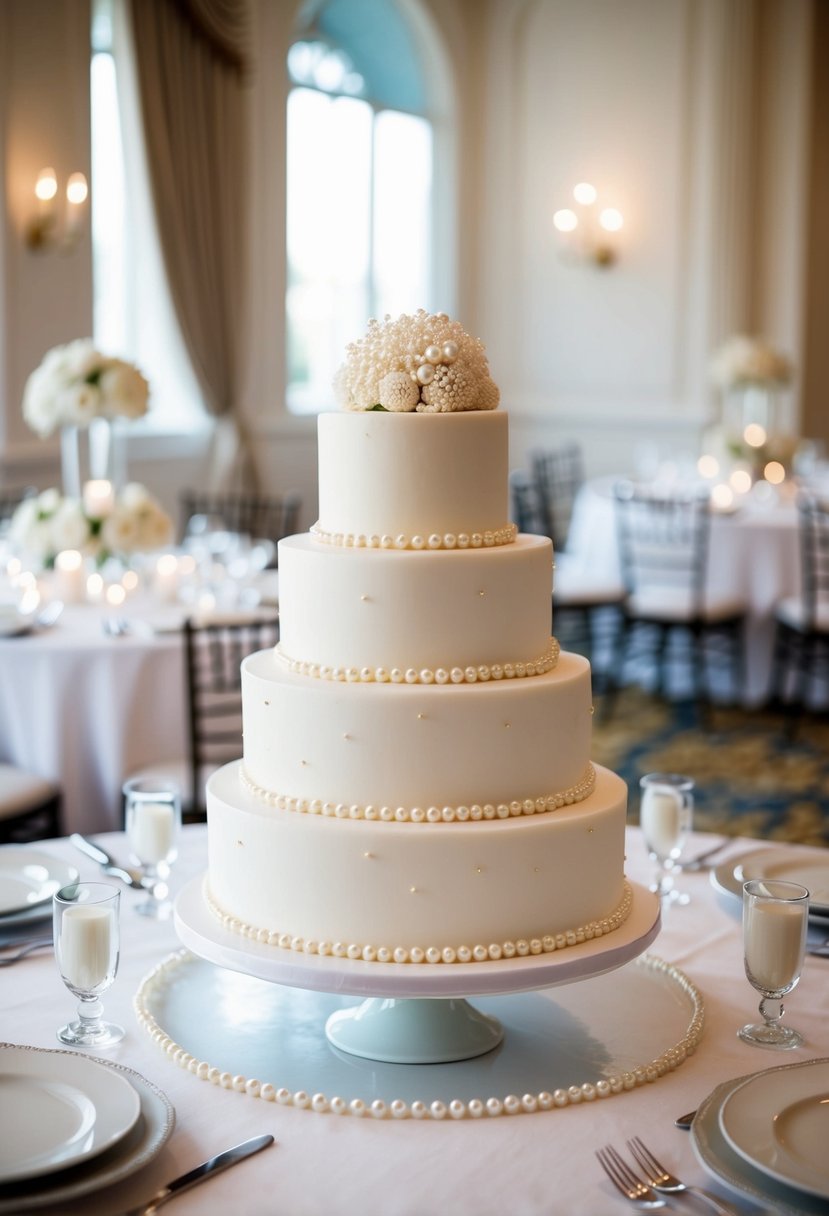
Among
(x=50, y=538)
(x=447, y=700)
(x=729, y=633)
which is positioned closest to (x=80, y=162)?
(x=50, y=538)

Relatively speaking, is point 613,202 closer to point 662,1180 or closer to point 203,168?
point 203,168

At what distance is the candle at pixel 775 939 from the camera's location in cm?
169

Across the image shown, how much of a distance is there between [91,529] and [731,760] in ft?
10.2

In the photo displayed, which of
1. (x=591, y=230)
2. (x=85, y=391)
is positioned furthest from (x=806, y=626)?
(x=591, y=230)

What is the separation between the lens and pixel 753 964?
172 centimetres

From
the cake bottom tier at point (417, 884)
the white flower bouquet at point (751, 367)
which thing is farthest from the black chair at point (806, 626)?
the cake bottom tier at point (417, 884)

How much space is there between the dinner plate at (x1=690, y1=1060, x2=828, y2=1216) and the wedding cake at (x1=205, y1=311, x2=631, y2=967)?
28 centimetres

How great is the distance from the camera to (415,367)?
1.75 meters

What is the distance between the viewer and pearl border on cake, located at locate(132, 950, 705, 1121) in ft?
5.05

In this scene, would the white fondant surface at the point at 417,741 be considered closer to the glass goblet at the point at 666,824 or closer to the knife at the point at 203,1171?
the knife at the point at 203,1171

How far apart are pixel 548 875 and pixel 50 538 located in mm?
3190

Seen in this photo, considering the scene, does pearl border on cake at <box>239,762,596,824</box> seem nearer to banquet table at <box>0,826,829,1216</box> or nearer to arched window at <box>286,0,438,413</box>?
banquet table at <box>0,826,829,1216</box>

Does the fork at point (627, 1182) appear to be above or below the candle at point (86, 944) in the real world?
below

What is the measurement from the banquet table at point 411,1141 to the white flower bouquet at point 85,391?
116 inches
